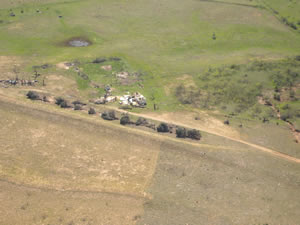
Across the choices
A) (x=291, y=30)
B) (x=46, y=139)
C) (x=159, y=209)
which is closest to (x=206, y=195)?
(x=159, y=209)

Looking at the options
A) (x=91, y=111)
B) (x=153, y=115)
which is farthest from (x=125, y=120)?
(x=153, y=115)

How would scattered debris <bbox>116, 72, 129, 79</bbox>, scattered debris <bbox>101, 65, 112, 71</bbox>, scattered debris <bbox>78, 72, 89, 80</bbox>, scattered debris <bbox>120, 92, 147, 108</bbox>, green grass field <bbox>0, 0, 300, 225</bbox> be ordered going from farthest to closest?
scattered debris <bbox>101, 65, 112, 71</bbox> → scattered debris <bbox>116, 72, 129, 79</bbox> → scattered debris <bbox>78, 72, 89, 80</bbox> → scattered debris <bbox>120, 92, 147, 108</bbox> → green grass field <bbox>0, 0, 300, 225</bbox>

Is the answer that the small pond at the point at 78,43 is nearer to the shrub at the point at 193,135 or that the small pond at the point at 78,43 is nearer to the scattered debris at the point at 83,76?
the scattered debris at the point at 83,76

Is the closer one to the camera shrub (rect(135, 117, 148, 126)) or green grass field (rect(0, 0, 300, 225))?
green grass field (rect(0, 0, 300, 225))

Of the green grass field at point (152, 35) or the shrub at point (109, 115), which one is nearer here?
the shrub at point (109, 115)

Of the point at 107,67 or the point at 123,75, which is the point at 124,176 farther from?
the point at 107,67

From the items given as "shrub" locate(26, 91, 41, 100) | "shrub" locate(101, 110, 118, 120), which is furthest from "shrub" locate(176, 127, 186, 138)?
"shrub" locate(26, 91, 41, 100)

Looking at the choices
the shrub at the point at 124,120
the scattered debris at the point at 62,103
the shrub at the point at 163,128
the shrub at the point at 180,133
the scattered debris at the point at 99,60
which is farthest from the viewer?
the scattered debris at the point at 99,60

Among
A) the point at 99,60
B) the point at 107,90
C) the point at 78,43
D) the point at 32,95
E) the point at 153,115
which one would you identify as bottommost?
the point at 153,115

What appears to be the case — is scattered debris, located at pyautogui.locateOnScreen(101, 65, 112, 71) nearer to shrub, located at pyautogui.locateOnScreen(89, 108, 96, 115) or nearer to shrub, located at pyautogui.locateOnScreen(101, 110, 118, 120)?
shrub, located at pyautogui.locateOnScreen(89, 108, 96, 115)

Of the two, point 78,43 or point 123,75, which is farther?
point 78,43

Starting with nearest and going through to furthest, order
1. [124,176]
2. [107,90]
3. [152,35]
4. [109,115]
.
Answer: [124,176] < [109,115] < [107,90] < [152,35]

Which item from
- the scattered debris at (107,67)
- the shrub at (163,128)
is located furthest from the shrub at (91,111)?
the scattered debris at (107,67)
